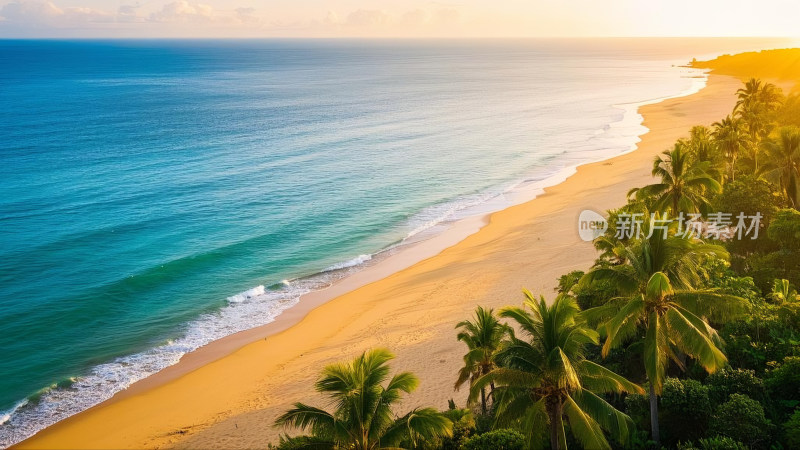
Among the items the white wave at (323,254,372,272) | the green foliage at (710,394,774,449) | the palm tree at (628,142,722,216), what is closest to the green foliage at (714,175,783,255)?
the palm tree at (628,142,722,216)

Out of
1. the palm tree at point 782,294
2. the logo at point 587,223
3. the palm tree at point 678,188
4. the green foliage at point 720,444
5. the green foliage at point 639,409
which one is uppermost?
the palm tree at point 678,188

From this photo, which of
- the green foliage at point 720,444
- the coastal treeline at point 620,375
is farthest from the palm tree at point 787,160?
the green foliage at point 720,444

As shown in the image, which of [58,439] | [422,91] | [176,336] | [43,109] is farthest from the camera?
[422,91]

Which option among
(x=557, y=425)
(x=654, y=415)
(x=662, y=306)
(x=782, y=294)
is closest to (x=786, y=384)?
(x=654, y=415)

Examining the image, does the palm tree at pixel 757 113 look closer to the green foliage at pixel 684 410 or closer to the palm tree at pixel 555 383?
the green foliage at pixel 684 410

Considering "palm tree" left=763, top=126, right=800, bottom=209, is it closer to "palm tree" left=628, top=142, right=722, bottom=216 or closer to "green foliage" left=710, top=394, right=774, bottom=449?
"palm tree" left=628, top=142, right=722, bottom=216

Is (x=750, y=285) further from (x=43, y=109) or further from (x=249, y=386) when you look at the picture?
(x=43, y=109)

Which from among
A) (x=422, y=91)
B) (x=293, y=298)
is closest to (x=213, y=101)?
(x=422, y=91)
